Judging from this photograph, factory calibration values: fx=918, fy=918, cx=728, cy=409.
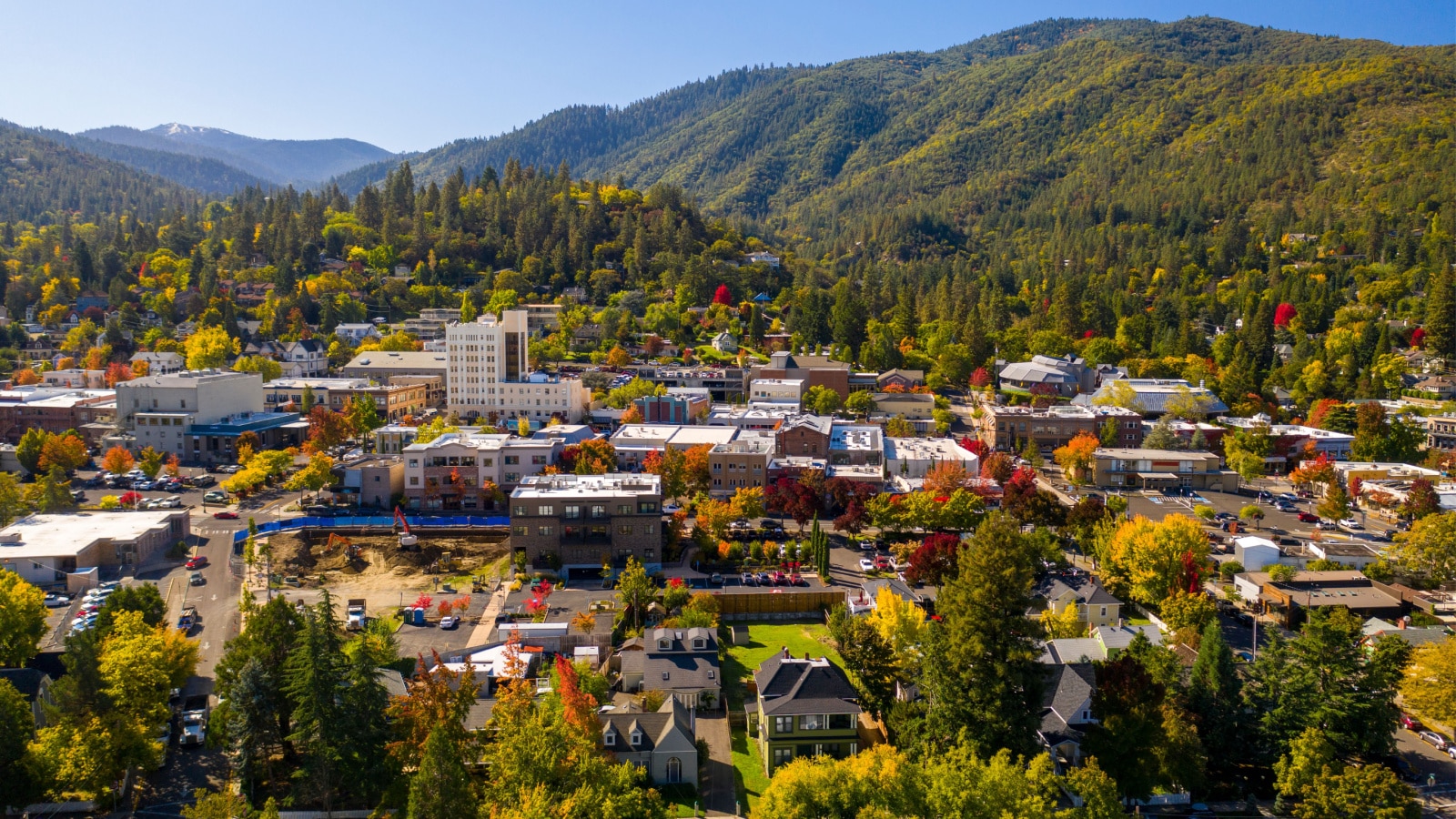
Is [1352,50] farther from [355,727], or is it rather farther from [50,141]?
[50,141]

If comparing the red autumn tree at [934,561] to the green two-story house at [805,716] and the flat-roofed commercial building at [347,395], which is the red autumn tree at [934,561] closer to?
the green two-story house at [805,716]

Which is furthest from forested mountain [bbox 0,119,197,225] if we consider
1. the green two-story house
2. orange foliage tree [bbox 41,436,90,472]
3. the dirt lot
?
the green two-story house

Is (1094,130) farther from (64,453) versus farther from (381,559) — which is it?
(64,453)

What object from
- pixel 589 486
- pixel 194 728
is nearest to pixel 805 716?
pixel 194 728

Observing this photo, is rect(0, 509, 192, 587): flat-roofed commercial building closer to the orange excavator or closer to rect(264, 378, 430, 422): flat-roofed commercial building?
the orange excavator

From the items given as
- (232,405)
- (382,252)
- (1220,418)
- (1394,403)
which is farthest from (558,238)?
(1394,403)
